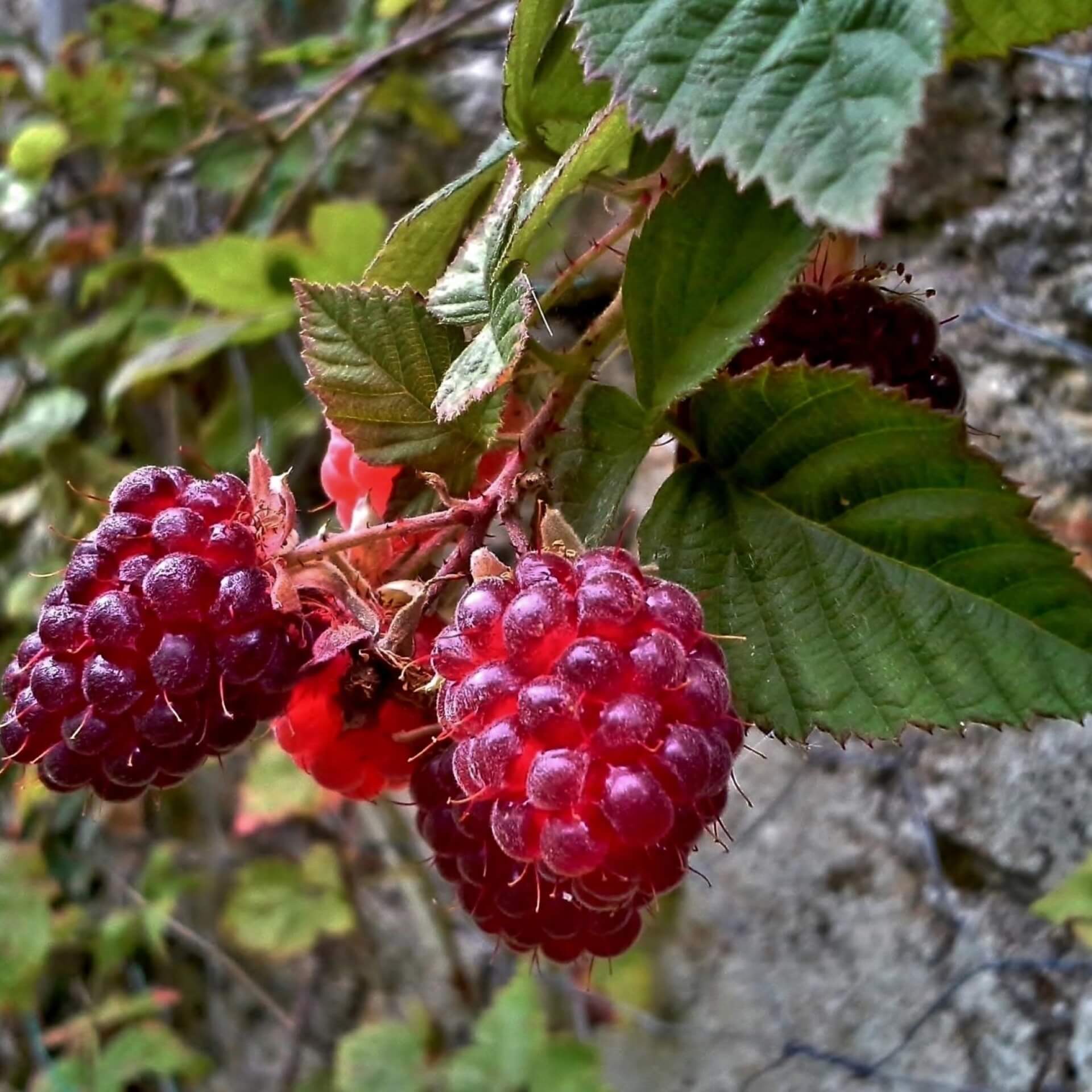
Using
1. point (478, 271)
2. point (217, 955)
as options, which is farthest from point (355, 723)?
point (217, 955)

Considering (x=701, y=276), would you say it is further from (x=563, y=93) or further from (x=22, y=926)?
(x=22, y=926)

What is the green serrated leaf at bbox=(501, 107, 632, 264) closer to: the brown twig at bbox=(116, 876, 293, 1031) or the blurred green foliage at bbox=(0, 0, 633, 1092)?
the blurred green foliage at bbox=(0, 0, 633, 1092)

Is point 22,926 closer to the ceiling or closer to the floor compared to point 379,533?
closer to the floor

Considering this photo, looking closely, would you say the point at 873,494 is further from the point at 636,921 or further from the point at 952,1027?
the point at 952,1027

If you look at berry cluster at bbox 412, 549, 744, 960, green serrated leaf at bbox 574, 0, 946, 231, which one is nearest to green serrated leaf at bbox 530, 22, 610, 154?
green serrated leaf at bbox 574, 0, 946, 231

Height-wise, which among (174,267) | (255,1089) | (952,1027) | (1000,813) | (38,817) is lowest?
(255,1089)

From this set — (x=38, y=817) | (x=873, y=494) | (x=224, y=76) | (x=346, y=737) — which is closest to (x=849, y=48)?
(x=873, y=494)

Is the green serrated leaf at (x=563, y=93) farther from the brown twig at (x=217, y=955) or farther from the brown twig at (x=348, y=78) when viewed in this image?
the brown twig at (x=217, y=955)
